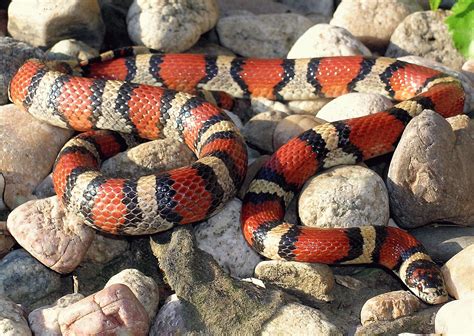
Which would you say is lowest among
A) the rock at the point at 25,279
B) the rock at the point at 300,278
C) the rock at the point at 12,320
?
the rock at the point at 25,279

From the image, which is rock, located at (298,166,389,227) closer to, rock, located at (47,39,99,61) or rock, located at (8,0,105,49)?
rock, located at (47,39,99,61)

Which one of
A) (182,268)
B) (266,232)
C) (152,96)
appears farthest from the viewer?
(152,96)

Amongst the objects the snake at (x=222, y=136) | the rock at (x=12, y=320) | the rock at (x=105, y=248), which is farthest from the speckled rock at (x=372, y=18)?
the rock at (x=12, y=320)

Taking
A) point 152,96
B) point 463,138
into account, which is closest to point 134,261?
point 152,96

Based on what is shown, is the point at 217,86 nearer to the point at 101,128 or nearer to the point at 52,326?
the point at 101,128

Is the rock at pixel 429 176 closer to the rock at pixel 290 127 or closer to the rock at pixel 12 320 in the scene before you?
the rock at pixel 290 127

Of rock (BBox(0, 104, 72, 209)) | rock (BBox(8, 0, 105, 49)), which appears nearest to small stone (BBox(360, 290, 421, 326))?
rock (BBox(0, 104, 72, 209))
